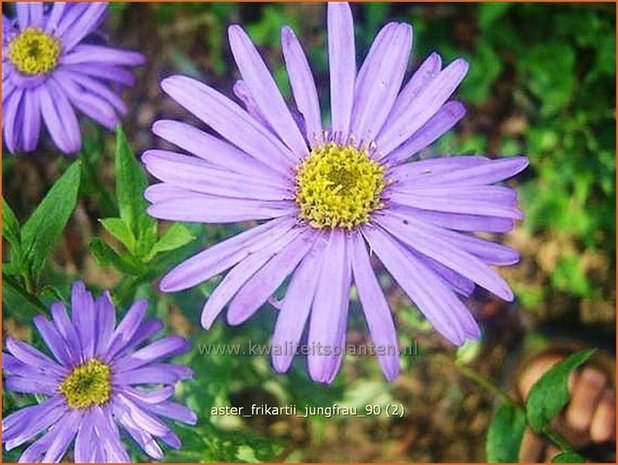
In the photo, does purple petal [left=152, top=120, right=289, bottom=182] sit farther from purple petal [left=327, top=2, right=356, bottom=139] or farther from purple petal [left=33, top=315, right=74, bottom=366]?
purple petal [left=33, top=315, right=74, bottom=366]

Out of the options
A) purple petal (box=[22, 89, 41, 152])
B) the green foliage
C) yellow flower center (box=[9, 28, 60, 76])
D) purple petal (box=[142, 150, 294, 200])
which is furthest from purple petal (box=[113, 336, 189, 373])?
yellow flower center (box=[9, 28, 60, 76])

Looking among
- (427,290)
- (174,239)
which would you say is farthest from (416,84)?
(174,239)

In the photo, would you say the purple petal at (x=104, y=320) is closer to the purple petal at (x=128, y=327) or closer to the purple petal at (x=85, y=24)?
the purple petal at (x=128, y=327)

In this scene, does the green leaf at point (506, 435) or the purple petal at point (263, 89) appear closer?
the purple petal at point (263, 89)

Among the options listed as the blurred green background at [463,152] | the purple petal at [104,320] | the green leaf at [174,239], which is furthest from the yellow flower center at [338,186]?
the blurred green background at [463,152]

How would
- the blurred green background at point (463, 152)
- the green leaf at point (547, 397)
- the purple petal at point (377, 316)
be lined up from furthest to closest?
the blurred green background at point (463, 152), the green leaf at point (547, 397), the purple petal at point (377, 316)

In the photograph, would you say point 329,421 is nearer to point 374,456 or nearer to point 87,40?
point 374,456

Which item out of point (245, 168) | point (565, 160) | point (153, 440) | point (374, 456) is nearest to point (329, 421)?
point (374, 456)
